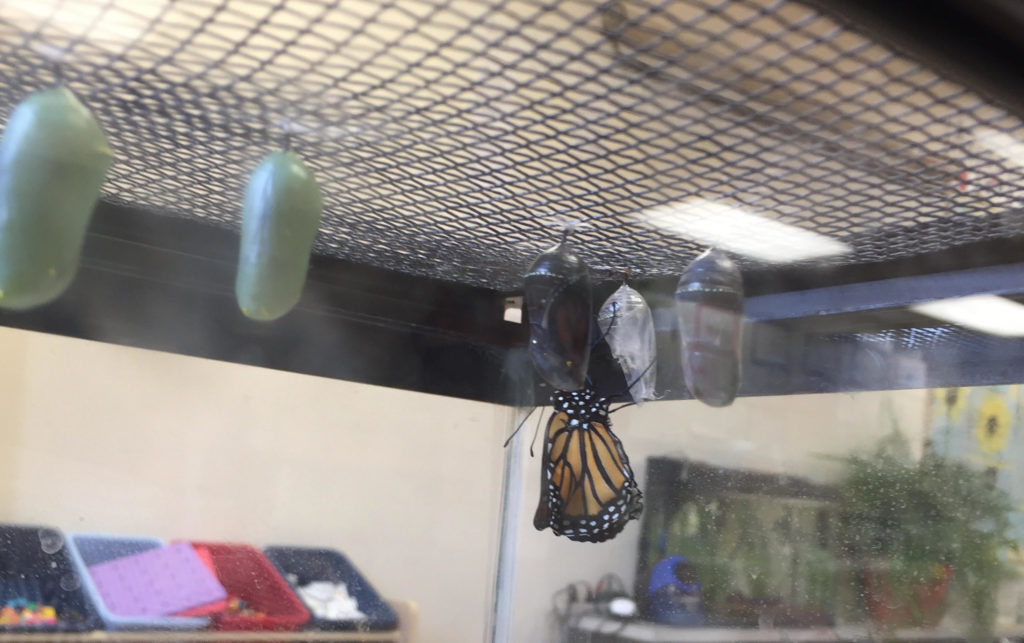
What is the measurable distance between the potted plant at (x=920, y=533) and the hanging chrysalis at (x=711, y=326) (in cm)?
41

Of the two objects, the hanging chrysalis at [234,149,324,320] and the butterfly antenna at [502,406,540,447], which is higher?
the hanging chrysalis at [234,149,324,320]

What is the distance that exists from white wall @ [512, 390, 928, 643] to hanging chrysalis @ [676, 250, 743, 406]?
0.32 meters

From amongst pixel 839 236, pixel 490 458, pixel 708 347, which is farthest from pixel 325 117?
pixel 490 458

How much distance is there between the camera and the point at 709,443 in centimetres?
112

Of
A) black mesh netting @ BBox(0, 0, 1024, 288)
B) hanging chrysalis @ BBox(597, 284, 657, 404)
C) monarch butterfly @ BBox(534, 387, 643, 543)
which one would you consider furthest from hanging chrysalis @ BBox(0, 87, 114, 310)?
monarch butterfly @ BBox(534, 387, 643, 543)

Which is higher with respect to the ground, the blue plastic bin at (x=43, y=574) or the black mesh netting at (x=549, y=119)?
the black mesh netting at (x=549, y=119)

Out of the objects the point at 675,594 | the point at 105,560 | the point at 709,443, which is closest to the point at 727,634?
the point at 675,594

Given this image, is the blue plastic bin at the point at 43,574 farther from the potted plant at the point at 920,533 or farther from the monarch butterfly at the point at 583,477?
the potted plant at the point at 920,533

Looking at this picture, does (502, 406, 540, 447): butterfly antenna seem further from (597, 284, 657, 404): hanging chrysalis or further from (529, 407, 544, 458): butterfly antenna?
(597, 284, 657, 404): hanging chrysalis

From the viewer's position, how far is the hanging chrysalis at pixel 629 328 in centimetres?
76

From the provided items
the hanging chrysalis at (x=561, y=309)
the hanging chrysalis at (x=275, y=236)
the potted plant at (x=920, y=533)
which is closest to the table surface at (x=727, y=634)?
the potted plant at (x=920, y=533)

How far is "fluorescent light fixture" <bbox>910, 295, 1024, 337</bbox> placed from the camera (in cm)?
65

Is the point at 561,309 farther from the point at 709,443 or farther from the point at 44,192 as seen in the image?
the point at 709,443

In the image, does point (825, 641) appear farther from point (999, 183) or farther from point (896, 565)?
point (999, 183)
